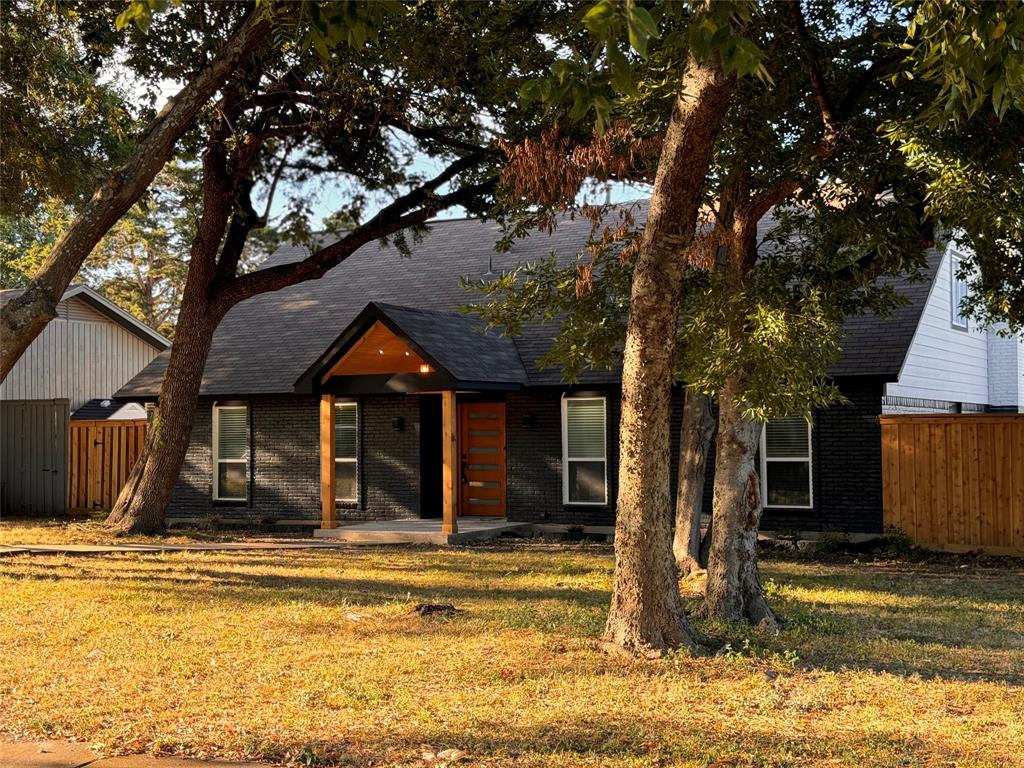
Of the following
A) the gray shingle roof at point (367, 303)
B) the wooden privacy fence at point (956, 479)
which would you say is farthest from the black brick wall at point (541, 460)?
the wooden privacy fence at point (956, 479)

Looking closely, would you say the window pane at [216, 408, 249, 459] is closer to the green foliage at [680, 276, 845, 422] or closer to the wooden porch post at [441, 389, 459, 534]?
the wooden porch post at [441, 389, 459, 534]

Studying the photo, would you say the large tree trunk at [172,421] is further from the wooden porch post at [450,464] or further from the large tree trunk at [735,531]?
the large tree trunk at [735,531]

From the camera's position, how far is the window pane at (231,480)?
22828 mm

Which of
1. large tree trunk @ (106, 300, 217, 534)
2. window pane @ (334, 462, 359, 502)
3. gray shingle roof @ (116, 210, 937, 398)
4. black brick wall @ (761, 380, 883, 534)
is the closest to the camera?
black brick wall @ (761, 380, 883, 534)

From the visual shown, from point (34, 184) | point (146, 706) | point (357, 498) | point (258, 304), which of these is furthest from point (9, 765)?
point (258, 304)

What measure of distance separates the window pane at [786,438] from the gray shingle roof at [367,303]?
9.31 ft

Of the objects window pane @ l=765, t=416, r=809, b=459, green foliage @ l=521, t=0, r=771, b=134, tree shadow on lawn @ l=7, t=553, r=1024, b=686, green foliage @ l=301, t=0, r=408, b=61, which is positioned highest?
green foliage @ l=301, t=0, r=408, b=61

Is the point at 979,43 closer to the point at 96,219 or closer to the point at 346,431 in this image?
the point at 96,219

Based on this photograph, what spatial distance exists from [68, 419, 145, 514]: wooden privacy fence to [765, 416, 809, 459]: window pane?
1330 cm

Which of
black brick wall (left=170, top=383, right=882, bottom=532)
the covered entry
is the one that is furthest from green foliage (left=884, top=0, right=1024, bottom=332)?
the covered entry

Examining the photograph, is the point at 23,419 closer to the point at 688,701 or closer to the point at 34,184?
the point at 34,184

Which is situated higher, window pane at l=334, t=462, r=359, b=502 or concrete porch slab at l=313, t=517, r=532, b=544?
window pane at l=334, t=462, r=359, b=502

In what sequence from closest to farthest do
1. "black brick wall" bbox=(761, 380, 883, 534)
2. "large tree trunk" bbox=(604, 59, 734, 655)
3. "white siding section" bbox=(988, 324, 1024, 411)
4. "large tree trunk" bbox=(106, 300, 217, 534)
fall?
"large tree trunk" bbox=(604, 59, 734, 655)
"black brick wall" bbox=(761, 380, 883, 534)
"large tree trunk" bbox=(106, 300, 217, 534)
"white siding section" bbox=(988, 324, 1024, 411)

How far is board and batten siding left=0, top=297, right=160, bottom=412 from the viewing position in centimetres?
2911
